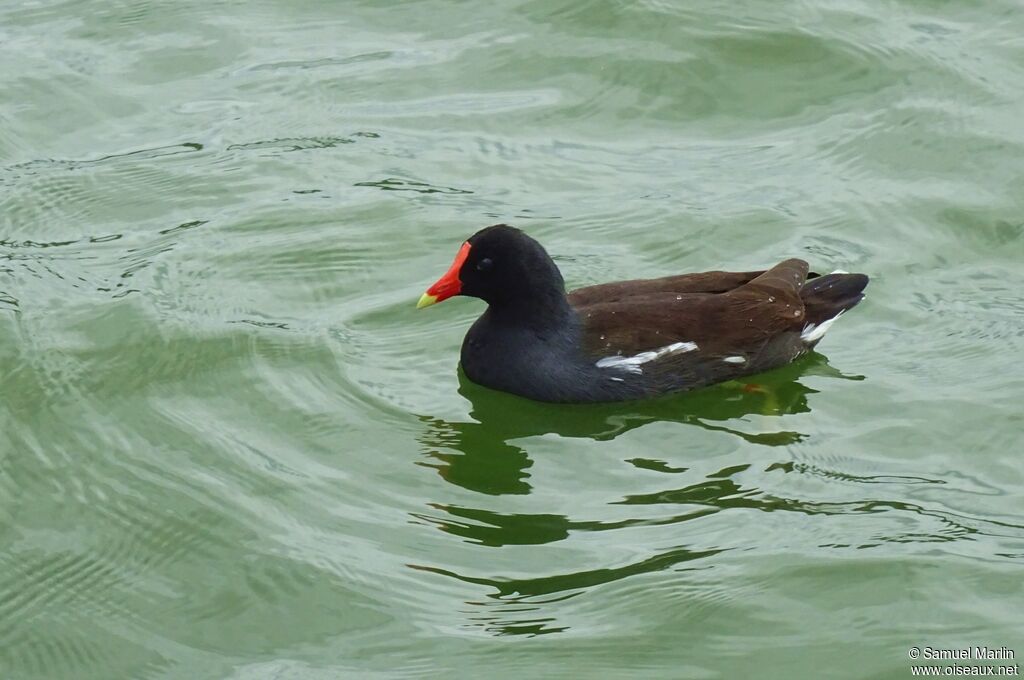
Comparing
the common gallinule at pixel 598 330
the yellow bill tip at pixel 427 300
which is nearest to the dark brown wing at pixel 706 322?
the common gallinule at pixel 598 330

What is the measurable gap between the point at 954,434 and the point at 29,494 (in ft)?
13.6

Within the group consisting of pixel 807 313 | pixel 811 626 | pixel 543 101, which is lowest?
pixel 811 626

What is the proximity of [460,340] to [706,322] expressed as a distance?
4.36 ft

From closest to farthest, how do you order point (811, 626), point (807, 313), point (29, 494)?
1. point (811, 626)
2. point (29, 494)
3. point (807, 313)

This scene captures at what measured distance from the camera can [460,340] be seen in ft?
28.8

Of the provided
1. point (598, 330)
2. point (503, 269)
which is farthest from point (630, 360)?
point (503, 269)

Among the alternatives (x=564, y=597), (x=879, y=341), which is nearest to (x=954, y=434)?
(x=879, y=341)

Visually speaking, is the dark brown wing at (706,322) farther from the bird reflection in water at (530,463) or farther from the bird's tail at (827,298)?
the bird reflection in water at (530,463)

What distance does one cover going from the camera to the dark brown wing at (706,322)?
8164 millimetres

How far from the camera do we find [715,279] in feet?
27.9

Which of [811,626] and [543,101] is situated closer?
[811,626]

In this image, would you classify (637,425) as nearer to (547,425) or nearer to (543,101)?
(547,425)

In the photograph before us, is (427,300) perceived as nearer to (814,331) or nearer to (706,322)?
(706,322)

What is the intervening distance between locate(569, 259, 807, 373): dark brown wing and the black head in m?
0.27
